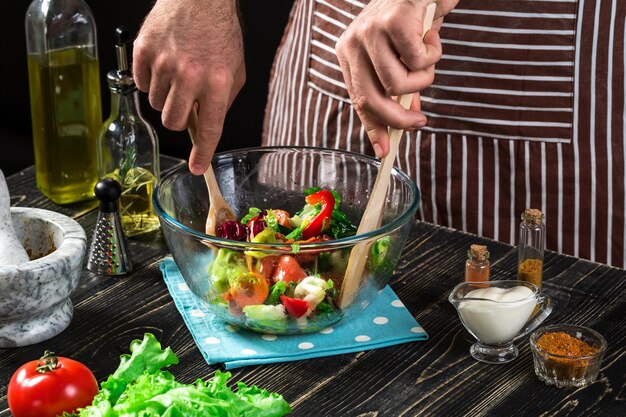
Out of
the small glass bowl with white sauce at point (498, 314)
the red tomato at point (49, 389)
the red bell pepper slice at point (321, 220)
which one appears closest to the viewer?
the red tomato at point (49, 389)

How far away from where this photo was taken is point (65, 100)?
1.71 m

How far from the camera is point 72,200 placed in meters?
1.73

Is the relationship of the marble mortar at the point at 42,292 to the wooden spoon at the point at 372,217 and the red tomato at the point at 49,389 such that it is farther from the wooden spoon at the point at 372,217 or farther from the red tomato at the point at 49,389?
the wooden spoon at the point at 372,217

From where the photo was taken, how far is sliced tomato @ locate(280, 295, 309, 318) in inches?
48.6

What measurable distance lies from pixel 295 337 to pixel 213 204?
0.26 m

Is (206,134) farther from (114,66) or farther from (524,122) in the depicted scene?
(114,66)

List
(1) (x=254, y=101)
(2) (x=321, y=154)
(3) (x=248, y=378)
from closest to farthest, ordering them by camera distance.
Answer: (3) (x=248, y=378) < (2) (x=321, y=154) < (1) (x=254, y=101)

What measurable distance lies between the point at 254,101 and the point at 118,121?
4.93ft

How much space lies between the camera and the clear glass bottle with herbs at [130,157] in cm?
162

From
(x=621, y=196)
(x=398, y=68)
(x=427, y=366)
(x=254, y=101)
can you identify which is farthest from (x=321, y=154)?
(x=254, y=101)

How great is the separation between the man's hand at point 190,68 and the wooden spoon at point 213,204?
0.08 ft

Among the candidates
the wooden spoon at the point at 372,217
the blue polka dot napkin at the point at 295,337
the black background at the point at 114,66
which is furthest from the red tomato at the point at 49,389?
the black background at the point at 114,66

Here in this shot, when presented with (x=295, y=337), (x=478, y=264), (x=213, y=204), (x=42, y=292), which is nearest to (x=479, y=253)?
(x=478, y=264)

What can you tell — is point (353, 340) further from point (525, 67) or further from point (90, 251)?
point (525, 67)
